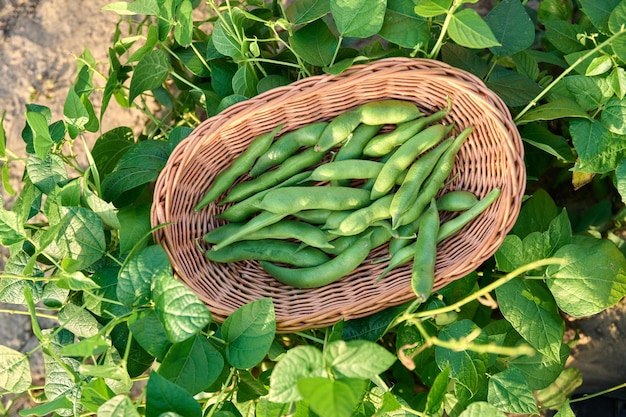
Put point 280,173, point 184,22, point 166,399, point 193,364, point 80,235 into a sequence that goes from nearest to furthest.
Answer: point 166,399, point 193,364, point 80,235, point 184,22, point 280,173

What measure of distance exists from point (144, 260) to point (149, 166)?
0.37 meters

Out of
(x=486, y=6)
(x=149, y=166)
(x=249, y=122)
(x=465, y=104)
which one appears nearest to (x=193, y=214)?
(x=149, y=166)

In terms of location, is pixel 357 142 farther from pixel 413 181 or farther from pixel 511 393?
pixel 511 393

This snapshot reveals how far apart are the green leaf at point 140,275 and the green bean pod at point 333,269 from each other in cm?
39

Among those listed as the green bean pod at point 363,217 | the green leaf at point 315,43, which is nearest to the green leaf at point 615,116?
the green bean pod at point 363,217

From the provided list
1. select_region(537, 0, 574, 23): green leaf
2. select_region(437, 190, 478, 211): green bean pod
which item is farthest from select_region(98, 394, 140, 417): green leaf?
select_region(537, 0, 574, 23): green leaf

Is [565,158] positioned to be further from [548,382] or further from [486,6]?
[486,6]

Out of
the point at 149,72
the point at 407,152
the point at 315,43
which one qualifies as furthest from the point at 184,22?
the point at 407,152

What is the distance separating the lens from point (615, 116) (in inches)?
59.9

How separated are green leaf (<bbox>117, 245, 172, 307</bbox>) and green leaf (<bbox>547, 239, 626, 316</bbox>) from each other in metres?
0.90

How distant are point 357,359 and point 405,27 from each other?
825mm

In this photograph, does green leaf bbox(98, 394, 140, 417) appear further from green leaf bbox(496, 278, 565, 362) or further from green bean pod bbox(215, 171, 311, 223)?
green leaf bbox(496, 278, 565, 362)

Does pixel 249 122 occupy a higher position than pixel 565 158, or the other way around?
pixel 249 122

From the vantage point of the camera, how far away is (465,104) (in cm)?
158
